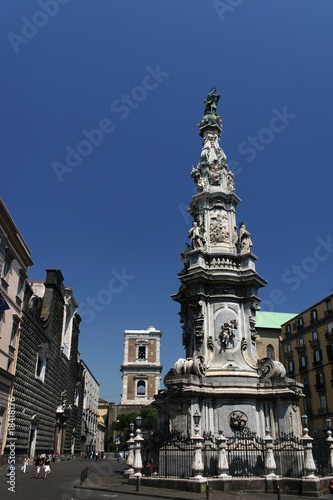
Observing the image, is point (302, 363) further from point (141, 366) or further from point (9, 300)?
point (9, 300)

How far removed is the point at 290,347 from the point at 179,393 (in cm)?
4501

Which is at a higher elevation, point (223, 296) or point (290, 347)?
point (290, 347)

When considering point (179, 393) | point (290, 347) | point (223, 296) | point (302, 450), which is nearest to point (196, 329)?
point (223, 296)

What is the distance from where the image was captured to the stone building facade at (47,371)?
33594 mm

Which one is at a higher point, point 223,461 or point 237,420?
point 237,420

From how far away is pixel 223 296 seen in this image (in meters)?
23.9

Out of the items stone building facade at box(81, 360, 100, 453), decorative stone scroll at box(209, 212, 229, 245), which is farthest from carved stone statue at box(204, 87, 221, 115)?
stone building facade at box(81, 360, 100, 453)

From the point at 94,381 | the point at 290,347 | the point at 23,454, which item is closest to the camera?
the point at 23,454

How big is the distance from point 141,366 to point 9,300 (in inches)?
2177

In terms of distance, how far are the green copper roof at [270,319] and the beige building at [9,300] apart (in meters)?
45.7

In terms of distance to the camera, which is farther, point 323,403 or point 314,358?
point 314,358

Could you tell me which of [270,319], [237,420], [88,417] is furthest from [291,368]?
[237,420]

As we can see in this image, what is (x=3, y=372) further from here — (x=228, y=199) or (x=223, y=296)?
(x=228, y=199)

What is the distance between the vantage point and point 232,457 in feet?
59.4
